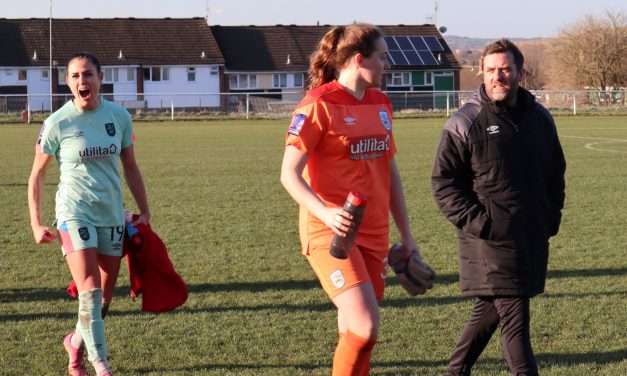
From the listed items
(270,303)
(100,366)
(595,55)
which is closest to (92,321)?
(100,366)

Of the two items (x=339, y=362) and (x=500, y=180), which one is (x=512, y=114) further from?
(x=339, y=362)

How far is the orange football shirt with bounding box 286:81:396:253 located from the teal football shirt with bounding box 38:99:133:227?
1.38 metres

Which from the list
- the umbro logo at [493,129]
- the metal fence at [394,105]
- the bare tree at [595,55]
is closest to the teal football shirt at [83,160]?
the umbro logo at [493,129]

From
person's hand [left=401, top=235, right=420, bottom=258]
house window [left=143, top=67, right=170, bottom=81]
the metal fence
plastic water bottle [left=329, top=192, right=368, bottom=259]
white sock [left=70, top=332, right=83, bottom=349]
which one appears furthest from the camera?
house window [left=143, top=67, right=170, bottom=81]

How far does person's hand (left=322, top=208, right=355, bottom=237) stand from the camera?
3.90 m

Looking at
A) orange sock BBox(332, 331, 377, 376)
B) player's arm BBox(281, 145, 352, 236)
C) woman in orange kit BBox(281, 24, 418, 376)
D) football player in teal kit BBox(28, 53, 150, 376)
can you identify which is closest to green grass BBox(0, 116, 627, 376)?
football player in teal kit BBox(28, 53, 150, 376)

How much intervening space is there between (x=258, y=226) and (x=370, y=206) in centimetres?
761

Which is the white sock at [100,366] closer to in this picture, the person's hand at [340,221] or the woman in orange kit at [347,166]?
the woman in orange kit at [347,166]

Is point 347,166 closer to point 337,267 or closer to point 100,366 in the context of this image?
point 337,267

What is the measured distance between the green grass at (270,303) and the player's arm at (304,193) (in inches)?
75.0

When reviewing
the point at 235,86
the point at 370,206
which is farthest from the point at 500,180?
the point at 235,86

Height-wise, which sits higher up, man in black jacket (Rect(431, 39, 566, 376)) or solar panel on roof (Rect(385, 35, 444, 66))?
solar panel on roof (Rect(385, 35, 444, 66))

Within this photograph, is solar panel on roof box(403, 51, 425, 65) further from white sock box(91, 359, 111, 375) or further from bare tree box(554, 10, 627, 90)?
white sock box(91, 359, 111, 375)

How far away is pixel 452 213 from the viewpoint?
4789mm
